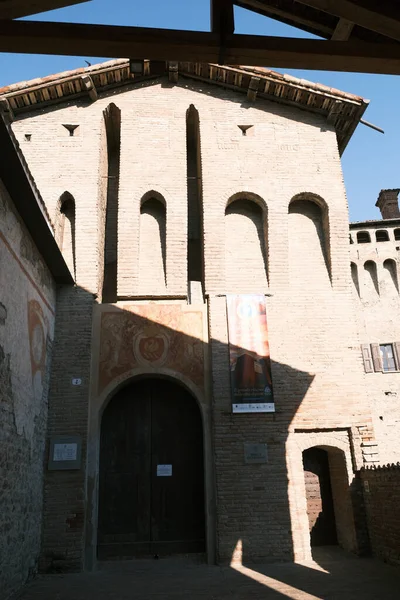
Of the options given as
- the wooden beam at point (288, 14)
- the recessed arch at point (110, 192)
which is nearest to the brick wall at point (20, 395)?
the recessed arch at point (110, 192)

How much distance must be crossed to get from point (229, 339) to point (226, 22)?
664 cm

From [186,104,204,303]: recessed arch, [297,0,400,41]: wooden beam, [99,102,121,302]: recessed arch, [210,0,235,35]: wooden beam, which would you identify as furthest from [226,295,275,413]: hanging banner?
[297,0,400,41]: wooden beam

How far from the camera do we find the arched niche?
34.2 ft

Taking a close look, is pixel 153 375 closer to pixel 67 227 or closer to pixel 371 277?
pixel 67 227

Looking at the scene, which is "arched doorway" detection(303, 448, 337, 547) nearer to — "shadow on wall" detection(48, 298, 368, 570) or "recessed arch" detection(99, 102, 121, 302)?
"shadow on wall" detection(48, 298, 368, 570)

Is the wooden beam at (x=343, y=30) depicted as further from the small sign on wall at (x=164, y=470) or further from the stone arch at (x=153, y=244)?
the small sign on wall at (x=164, y=470)

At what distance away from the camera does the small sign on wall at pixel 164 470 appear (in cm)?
962

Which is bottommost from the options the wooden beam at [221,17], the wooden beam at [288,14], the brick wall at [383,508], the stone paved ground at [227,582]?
the stone paved ground at [227,582]

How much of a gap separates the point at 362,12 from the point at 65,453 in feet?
26.4

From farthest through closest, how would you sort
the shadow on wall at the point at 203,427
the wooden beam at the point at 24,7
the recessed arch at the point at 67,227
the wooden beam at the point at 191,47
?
the recessed arch at the point at 67,227 < the shadow on wall at the point at 203,427 < the wooden beam at the point at 191,47 < the wooden beam at the point at 24,7

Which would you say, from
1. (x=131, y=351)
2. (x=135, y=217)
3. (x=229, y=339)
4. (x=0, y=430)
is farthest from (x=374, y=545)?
(x=135, y=217)

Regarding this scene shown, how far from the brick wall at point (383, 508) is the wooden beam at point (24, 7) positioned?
24.2ft

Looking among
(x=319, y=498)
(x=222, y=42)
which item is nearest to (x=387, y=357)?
(x=319, y=498)

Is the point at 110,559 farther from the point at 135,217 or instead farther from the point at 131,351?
the point at 135,217
